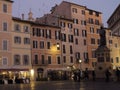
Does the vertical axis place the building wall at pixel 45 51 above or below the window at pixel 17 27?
below

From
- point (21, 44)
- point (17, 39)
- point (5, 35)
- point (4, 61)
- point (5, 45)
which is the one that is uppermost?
point (5, 35)

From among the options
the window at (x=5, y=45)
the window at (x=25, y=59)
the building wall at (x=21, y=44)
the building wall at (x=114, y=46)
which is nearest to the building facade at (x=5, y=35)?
the window at (x=5, y=45)

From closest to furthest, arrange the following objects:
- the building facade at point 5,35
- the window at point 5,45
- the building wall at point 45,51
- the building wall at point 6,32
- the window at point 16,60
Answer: the building facade at point 5,35 → the building wall at point 6,32 → the window at point 5,45 → the window at point 16,60 → the building wall at point 45,51

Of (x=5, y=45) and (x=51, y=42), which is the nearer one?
(x=5, y=45)

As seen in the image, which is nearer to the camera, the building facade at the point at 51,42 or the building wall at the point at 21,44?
the building facade at the point at 51,42

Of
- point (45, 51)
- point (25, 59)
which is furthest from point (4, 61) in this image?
Result: point (45, 51)

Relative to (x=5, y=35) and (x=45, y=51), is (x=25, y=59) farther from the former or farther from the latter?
(x=5, y=35)

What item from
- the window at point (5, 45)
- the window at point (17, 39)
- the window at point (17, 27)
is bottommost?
the window at point (5, 45)

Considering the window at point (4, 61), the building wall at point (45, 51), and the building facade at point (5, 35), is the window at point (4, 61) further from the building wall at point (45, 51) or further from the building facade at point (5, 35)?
the building wall at point (45, 51)

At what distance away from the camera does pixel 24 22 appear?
67.8 metres

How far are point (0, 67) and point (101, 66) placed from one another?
2785 cm

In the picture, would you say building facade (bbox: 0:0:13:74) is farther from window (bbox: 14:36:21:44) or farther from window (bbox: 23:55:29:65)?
window (bbox: 23:55:29:65)

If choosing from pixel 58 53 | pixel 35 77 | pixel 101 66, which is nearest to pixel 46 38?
pixel 58 53

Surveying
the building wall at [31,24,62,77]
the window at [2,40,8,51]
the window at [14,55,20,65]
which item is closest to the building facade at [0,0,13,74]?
the window at [2,40,8,51]
